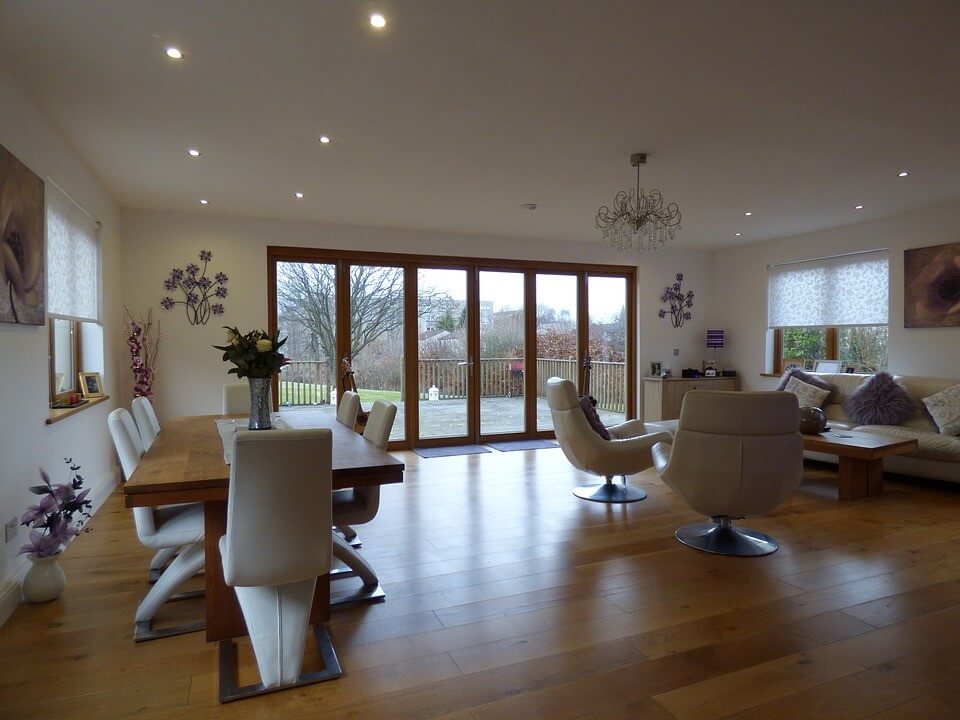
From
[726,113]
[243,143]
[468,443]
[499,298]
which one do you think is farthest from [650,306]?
[243,143]

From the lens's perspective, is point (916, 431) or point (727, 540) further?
point (916, 431)

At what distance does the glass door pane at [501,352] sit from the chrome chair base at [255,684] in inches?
195

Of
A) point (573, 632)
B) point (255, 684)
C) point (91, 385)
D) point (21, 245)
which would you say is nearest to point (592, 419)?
point (573, 632)

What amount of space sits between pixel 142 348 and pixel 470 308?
3.48m

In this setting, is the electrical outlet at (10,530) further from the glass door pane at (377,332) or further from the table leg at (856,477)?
the table leg at (856,477)

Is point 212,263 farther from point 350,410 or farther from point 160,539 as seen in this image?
point 160,539

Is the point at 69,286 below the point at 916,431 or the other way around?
the other way around

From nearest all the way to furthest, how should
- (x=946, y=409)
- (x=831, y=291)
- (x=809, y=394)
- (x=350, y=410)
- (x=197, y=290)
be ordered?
(x=350, y=410), (x=946, y=409), (x=197, y=290), (x=809, y=394), (x=831, y=291)

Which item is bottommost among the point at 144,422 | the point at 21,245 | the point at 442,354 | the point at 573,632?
the point at 573,632

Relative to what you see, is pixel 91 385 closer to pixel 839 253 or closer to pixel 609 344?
pixel 609 344

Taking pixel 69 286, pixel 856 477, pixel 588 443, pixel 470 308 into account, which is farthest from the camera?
pixel 470 308

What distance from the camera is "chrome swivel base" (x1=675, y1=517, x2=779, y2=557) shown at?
11.5 feet

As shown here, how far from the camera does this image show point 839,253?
22.2 feet

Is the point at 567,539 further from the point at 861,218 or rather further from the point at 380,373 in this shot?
the point at 861,218
